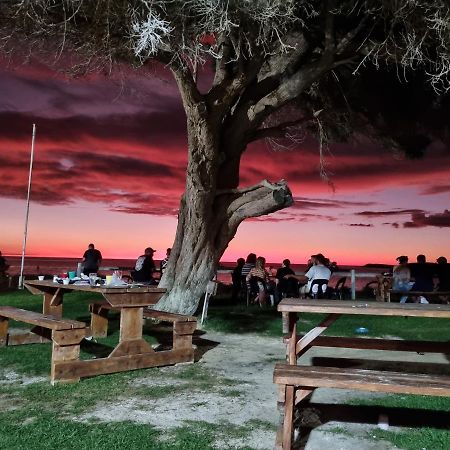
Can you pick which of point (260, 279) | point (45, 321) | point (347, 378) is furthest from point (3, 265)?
point (347, 378)

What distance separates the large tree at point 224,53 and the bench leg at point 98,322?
1827 millimetres

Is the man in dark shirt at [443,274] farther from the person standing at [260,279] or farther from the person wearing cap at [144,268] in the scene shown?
the person wearing cap at [144,268]

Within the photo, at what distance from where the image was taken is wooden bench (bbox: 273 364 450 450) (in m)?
3.33

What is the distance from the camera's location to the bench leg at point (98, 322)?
309 inches

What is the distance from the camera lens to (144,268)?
12539 millimetres

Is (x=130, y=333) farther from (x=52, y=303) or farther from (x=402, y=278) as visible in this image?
(x=402, y=278)

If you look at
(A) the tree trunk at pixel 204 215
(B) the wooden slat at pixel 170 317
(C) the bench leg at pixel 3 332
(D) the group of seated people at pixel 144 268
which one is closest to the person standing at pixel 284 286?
(D) the group of seated people at pixel 144 268

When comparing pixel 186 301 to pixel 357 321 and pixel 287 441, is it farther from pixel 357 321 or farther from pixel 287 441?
pixel 287 441

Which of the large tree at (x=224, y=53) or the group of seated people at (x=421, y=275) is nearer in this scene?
the large tree at (x=224, y=53)

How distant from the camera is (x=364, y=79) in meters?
11.2

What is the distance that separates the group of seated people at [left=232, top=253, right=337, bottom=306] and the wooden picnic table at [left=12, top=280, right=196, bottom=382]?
635 cm

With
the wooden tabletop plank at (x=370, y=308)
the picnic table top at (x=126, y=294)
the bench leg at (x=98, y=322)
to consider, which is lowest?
the bench leg at (x=98, y=322)

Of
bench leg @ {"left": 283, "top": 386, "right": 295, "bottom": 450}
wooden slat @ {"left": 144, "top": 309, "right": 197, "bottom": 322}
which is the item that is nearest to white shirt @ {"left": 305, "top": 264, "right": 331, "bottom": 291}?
wooden slat @ {"left": 144, "top": 309, "right": 197, "bottom": 322}

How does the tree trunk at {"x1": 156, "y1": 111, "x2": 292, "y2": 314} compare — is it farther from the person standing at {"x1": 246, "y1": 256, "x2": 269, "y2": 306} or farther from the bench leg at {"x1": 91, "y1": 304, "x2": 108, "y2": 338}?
the person standing at {"x1": 246, "y1": 256, "x2": 269, "y2": 306}
